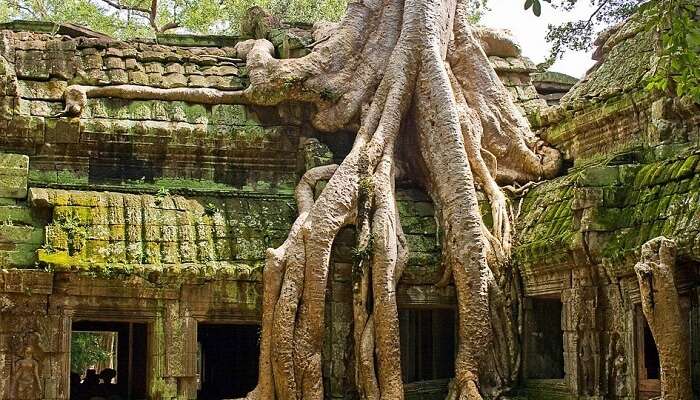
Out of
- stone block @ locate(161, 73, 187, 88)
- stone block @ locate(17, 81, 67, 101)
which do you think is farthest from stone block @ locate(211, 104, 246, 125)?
stone block @ locate(17, 81, 67, 101)

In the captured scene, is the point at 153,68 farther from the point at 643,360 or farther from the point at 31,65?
the point at 643,360

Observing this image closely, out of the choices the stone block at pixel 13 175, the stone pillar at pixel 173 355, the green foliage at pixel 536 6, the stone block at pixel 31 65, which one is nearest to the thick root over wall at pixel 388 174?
the stone block at pixel 31 65

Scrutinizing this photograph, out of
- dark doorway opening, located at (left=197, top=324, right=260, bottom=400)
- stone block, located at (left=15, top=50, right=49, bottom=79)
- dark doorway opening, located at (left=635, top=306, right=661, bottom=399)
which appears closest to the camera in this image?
dark doorway opening, located at (left=635, top=306, right=661, bottom=399)

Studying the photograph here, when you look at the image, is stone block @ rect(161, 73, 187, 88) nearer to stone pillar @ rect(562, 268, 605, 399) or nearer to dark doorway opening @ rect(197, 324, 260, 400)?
dark doorway opening @ rect(197, 324, 260, 400)

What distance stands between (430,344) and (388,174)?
219 centimetres

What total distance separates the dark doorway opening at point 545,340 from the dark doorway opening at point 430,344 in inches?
47.2

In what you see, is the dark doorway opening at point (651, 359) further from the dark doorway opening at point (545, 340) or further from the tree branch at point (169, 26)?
the tree branch at point (169, 26)

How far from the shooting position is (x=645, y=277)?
9797 millimetres

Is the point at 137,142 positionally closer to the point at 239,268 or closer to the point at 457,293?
the point at 239,268

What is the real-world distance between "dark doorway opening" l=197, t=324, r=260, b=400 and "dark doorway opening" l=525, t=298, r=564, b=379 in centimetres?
456

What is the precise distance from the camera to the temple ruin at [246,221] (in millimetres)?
11203

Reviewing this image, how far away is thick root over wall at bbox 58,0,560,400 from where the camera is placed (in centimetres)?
1241

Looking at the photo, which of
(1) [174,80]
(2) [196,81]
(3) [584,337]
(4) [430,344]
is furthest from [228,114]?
(3) [584,337]

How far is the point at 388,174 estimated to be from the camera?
13.3m
